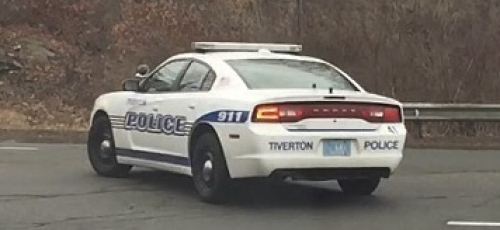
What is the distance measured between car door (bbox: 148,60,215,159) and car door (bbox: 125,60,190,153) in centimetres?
5

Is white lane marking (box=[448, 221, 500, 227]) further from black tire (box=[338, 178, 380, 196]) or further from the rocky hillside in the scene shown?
the rocky hillside

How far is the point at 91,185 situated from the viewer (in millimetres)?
11617

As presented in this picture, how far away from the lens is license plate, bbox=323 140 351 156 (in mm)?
9758

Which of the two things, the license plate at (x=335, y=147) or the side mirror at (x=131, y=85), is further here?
the side mirror at (x=131, y=85)

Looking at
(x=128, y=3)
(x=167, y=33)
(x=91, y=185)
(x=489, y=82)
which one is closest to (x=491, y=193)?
(x=91, y=185)

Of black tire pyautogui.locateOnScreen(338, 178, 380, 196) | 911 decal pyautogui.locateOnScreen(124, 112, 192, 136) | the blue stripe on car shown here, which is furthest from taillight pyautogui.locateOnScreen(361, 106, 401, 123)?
the blue stripe on car

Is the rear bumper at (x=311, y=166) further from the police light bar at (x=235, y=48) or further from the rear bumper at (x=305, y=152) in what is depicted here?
the police light bar at (x=235, y=48)

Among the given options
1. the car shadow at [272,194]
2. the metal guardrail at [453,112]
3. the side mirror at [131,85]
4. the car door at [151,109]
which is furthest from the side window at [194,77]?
the metal guardrail at [453,112]

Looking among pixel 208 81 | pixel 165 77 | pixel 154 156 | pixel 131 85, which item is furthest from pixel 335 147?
pixel 131 85

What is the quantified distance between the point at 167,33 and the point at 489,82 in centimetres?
792

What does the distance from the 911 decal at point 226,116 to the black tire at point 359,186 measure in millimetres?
1629

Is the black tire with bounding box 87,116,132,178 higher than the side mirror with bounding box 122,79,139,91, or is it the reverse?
the side mirror with bounding box 122,79,139,91

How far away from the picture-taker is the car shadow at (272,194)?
1036cm

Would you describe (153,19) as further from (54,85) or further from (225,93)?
(225,93)
